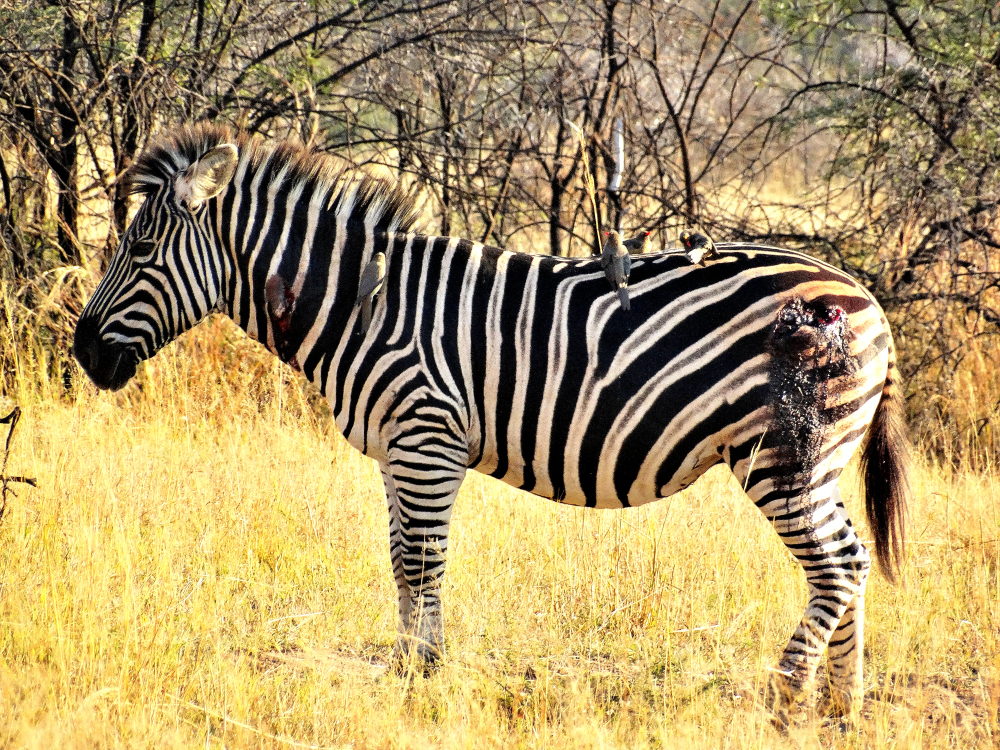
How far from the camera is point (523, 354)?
3666mm

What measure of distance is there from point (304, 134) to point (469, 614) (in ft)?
13.6

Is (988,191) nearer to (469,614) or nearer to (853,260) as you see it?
(853,260)

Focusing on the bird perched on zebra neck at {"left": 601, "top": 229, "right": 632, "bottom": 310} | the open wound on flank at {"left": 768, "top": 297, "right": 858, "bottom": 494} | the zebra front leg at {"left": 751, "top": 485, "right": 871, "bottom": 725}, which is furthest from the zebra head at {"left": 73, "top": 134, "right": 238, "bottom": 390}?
the zebra front leg at {"left": 751, "top": 485, "right": 871, "bottom": 725}

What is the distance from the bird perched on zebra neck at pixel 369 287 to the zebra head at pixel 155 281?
0.60 meters

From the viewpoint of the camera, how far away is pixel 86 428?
19.1 ft

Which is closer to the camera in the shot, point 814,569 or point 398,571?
point 814,569

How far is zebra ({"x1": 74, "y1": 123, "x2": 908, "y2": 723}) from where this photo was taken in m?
3.49

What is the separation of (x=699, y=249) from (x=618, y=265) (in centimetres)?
30

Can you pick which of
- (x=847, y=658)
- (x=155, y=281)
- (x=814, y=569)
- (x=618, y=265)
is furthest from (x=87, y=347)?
(x=847, y=658)

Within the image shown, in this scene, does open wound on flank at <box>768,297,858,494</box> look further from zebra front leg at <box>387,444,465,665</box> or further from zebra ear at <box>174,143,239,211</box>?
zebra ear at <box>174,143,239,211</box>

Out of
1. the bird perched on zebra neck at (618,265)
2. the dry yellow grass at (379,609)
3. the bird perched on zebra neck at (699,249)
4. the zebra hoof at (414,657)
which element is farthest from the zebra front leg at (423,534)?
the bird perched on zebra neck at (699,249)

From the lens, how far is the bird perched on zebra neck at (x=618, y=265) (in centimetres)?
357

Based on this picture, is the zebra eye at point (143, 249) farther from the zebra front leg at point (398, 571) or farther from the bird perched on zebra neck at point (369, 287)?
the zebra front leg at point (398, 571)

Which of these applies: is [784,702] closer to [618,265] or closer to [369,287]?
[618,265]
